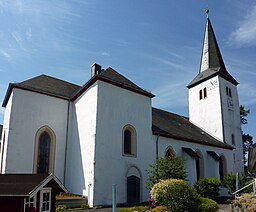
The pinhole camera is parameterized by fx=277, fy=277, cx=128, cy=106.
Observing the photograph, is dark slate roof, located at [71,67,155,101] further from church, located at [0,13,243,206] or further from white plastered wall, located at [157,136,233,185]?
white plastered wall, located at [157,136,233,185]

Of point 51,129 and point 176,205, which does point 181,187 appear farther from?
point 51,129

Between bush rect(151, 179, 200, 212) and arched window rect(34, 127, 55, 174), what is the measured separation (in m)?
8.77

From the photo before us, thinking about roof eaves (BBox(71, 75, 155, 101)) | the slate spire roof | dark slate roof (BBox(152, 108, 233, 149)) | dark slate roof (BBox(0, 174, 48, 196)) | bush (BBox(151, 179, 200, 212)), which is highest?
the slate spire roof

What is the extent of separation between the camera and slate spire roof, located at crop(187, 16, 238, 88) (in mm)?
32859

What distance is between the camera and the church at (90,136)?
1841cm

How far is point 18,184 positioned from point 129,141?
12.6m

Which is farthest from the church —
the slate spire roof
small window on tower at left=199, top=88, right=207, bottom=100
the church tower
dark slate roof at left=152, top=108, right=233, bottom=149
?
the slate spire roof

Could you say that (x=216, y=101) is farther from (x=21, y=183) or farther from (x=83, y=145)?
(x=21, y=183)

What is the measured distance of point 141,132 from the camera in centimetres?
2127

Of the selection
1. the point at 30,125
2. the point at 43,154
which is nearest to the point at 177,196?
the point at 43,154

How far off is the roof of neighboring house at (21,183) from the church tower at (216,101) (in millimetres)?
24936

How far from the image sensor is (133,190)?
19578mm

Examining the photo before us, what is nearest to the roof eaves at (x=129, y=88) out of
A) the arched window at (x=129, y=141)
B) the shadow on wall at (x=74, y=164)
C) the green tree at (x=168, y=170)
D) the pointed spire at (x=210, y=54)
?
the arched window at (x=129, y=141)

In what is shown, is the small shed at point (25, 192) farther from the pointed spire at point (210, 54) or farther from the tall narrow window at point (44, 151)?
the pointed spire at point (210, 54)
